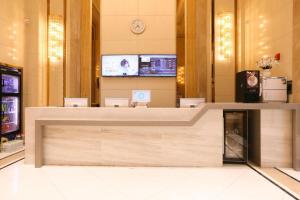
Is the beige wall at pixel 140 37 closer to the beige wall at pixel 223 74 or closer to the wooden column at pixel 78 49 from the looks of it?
the wooden column at pixel 78 49

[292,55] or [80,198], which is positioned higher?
[292,55]

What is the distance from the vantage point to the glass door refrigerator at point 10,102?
5.29 m

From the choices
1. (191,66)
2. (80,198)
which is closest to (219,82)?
(191,66)

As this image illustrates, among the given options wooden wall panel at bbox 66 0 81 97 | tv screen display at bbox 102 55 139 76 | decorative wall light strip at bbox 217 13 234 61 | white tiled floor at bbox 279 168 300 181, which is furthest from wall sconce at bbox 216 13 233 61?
wooden wall panel at bbox 66 0 81 97

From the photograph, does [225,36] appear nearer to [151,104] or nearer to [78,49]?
[151,104]

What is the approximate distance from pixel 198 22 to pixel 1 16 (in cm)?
468

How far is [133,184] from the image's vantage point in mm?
2969

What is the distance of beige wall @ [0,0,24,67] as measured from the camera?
545 cm

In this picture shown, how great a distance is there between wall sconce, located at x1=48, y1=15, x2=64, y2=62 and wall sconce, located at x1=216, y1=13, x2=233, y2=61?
13.5 ft

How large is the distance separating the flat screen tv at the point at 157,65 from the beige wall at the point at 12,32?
10.0 feet

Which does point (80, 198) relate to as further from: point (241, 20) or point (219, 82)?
point (241, 20)

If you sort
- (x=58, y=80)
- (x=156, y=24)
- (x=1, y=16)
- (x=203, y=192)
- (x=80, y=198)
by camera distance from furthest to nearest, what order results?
(x=58, y=80)
(x=156, y=24)
(x=1, y=16)
(x=203, y=192)
(x=80, y=198)

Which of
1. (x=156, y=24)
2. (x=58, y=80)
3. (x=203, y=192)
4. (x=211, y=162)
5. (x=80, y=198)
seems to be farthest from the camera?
(x=58, y=80)

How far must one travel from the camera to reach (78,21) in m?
6.32
